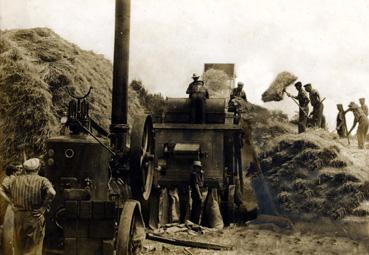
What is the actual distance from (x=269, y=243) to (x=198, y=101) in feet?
11.4

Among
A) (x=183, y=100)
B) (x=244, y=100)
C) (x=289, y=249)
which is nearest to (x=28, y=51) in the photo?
(x=183, y=100)

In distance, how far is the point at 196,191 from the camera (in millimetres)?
8484

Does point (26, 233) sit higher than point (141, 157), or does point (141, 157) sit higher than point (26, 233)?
point (141, 157)

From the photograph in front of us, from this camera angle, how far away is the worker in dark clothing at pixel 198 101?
9.58 metres

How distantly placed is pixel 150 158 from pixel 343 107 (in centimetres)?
646

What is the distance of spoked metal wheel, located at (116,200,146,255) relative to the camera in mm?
4551

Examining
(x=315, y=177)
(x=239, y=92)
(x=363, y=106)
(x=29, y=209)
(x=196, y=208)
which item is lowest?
(x=196, y=208)

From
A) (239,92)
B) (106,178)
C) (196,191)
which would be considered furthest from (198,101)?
(106,178)

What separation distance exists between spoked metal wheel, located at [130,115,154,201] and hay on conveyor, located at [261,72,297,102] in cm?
717

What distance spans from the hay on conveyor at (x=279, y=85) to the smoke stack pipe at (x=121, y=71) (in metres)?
7.18

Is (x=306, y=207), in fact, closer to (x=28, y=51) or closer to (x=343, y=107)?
(x=343, y=107)

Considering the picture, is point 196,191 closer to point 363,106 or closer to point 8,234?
point 363,106

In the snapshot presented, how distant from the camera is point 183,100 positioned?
392 inches

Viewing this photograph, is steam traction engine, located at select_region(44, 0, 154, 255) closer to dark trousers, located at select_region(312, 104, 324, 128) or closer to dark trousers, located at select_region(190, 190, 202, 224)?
dark trousers, located at select_region(190, 190, 202, 224)
